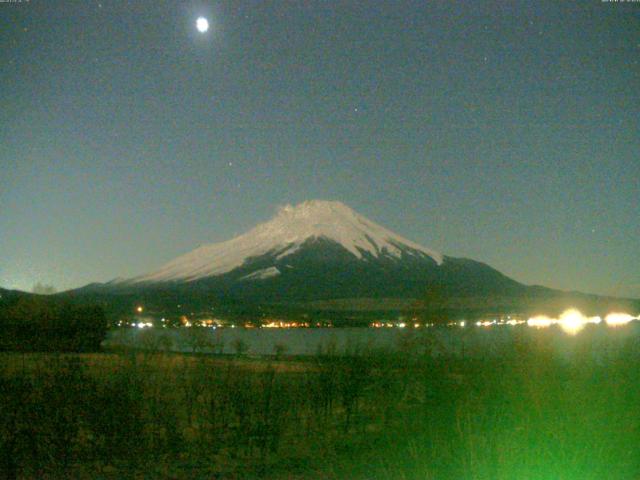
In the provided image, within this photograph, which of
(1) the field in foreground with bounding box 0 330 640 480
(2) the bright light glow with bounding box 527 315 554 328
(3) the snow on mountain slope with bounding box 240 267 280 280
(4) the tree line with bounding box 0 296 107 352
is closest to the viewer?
(1) the field in foreground with bounding box 0 330 640 480

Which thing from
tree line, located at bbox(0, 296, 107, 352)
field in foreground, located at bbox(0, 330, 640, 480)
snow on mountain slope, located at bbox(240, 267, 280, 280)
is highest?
snow on mountain slope, located at bbox(240, 267, 280, 280)

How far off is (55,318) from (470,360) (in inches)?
646

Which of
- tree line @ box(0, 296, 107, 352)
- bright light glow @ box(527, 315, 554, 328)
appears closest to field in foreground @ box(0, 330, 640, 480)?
bright light glow @ box(527, 315, 554, 328)

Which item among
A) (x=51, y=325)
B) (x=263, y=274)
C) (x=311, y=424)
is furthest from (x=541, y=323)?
(x=263, y=274)

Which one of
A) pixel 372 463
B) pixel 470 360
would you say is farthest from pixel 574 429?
pixel 470 360

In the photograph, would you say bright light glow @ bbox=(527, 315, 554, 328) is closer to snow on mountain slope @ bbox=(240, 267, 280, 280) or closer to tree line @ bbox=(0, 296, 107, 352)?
tree line @ bbox=(0, 296, 107, 352)

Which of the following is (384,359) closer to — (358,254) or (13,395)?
(13,395)

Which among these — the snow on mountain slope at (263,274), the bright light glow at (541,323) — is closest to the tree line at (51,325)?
the bright light glow at (541,323)

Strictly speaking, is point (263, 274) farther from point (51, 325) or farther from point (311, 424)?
point (311, 424)

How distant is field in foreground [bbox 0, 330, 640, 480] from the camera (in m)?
7.72

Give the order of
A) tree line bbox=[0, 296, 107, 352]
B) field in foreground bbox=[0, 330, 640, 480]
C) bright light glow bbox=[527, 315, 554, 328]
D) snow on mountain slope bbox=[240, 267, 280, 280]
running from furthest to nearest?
snow on mountain slope bbox=[240, 267, 280, 280], bright light glow bbox=[527, 315, 554, 328], tree line bbox=[0, 296, 107, 352], field in foreground bbox=[0, 330, 640, 480]

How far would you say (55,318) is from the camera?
91.8 feet

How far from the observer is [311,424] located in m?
11.0

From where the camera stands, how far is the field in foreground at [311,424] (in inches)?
304
